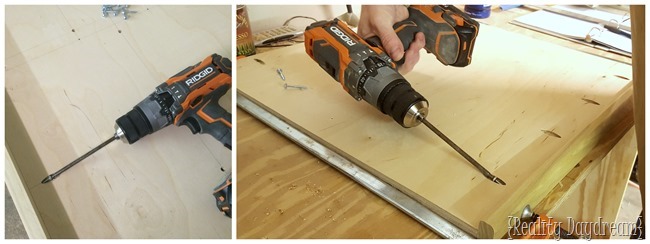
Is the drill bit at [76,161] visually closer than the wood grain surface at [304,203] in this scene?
No

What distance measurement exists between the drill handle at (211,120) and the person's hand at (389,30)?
36cm

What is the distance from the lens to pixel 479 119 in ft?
3.07

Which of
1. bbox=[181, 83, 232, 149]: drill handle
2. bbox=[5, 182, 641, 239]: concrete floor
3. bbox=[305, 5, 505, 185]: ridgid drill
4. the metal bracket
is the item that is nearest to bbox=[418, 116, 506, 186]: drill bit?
bbox=[305, 5, 505, 185]: ridgid drill

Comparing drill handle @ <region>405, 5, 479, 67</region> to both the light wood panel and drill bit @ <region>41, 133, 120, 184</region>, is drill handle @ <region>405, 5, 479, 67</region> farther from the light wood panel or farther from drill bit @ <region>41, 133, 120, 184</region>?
drill bit @ <region>41, 133, 120, 184</region>

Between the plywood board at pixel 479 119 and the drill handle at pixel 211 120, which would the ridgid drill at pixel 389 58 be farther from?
the drill handle at pixel 211 120

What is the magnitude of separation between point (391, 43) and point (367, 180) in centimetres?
32

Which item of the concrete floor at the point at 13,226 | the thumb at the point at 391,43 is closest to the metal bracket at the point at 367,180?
the thumb at the point at 391,43

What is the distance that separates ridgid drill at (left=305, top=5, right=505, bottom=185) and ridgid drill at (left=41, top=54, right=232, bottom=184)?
234 millimetres

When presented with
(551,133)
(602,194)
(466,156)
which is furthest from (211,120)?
(602,194)

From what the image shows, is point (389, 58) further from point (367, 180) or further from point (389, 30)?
point (367, 180)

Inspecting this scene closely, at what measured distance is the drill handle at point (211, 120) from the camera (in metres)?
1.04

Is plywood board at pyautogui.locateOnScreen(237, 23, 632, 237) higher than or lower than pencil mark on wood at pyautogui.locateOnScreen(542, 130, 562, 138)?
higher

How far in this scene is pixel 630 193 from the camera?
1690 mm

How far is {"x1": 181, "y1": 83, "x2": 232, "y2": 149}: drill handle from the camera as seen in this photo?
1035 millimetres
